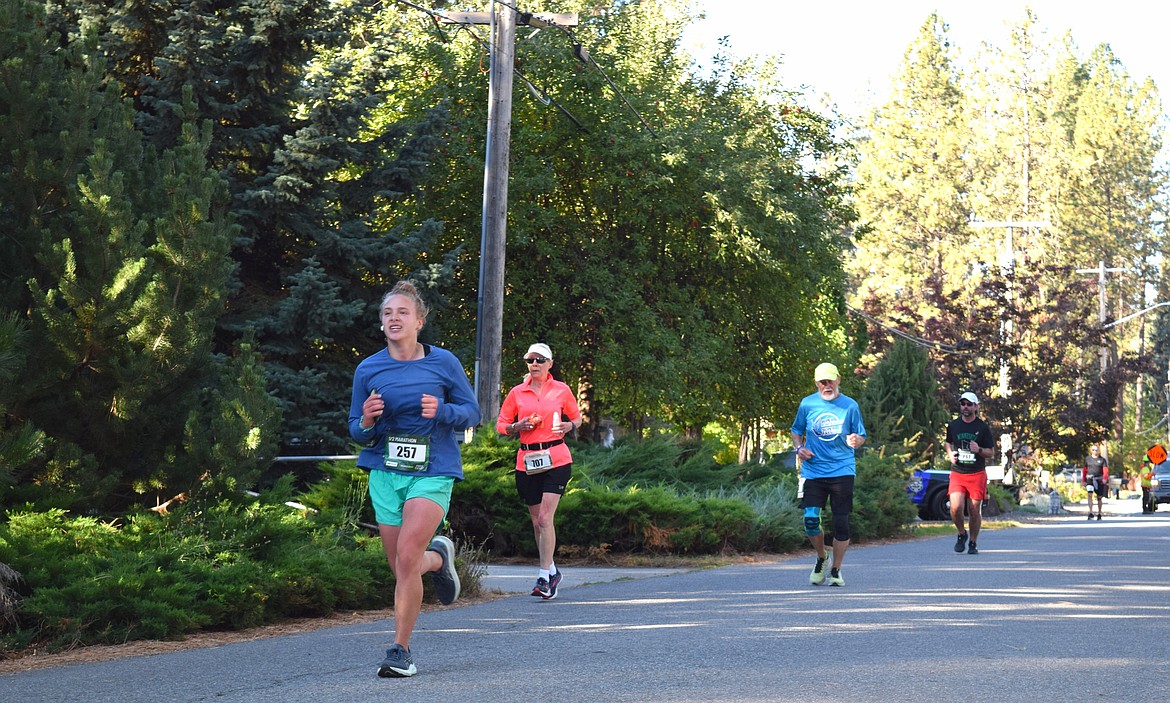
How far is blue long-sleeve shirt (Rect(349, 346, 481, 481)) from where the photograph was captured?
7.63 m

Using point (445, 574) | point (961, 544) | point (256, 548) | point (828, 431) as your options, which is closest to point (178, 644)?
point (256, 548)

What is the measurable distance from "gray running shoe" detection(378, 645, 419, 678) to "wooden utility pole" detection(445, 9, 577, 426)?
1047cm

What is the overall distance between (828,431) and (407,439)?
6.26m

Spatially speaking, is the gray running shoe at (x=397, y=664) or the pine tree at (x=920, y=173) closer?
the gray running shoe at (x=397, y=664)

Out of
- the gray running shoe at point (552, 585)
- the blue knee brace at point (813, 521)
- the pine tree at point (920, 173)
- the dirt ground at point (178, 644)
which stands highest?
the pine tree at point (920, 173)

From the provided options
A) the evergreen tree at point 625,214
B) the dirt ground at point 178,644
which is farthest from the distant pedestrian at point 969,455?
the dirt ground at point 178,644

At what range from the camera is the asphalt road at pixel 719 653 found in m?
7.04

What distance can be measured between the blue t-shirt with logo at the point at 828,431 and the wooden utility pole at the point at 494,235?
5435mm

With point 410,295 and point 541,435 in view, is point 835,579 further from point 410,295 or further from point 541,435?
point 410,295

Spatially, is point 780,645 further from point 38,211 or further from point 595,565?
point 595,565

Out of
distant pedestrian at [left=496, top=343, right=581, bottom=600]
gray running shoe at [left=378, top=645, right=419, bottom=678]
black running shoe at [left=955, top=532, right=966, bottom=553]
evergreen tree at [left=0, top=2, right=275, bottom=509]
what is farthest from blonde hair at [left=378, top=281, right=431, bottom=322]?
black running shoe at [left=955, top=532, right=966, bottom=553]

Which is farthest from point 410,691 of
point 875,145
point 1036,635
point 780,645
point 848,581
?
point 875,145

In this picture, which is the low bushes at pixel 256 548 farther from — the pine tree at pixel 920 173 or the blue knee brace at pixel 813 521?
the pine tree at pixel 920 173

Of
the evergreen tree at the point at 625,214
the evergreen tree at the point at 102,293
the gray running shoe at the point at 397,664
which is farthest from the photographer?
the evergreen tree at the point at 625,214
